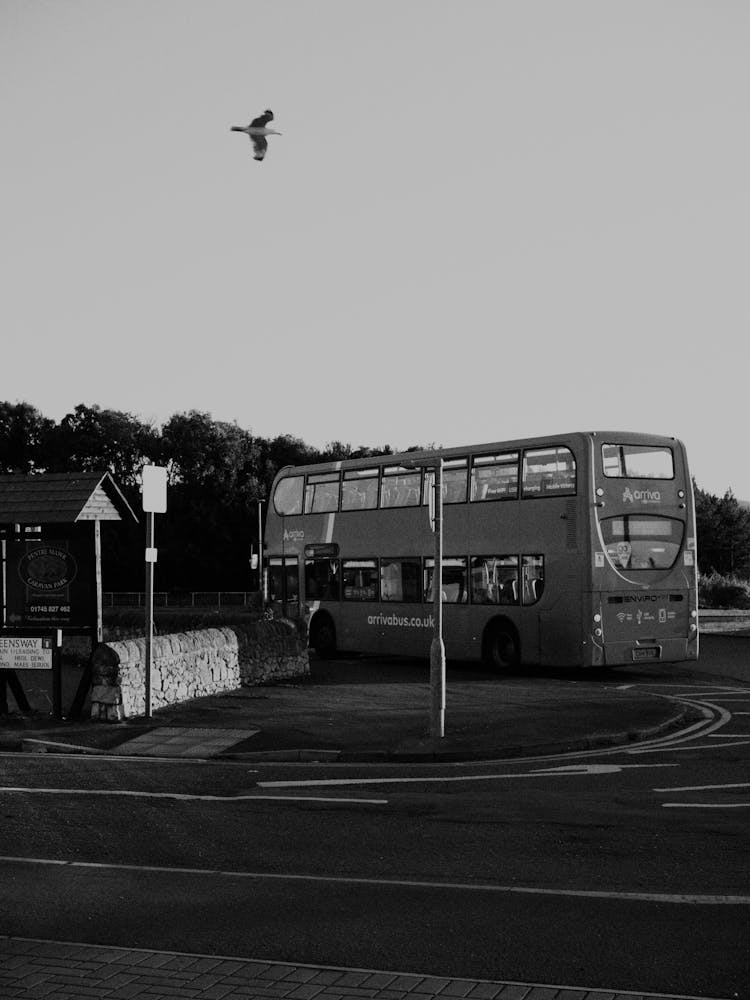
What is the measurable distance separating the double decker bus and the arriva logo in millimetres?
26

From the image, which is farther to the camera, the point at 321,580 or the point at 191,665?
the point at 321,580

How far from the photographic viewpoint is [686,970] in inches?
248

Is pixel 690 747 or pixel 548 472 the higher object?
pixel 548 472

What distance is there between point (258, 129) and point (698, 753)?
1130 cm

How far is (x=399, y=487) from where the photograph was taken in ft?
92.5

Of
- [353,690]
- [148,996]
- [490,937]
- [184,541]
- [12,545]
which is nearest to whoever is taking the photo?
[148,996]

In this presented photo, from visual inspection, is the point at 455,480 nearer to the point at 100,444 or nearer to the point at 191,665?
the point at 191,665

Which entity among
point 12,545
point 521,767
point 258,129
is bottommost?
point 521,767

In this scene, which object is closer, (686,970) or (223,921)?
(686,970)

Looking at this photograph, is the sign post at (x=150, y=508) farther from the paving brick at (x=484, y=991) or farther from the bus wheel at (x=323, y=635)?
the paving brick at (x=484, y=991)

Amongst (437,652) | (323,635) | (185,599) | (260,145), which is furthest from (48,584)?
(185,599)

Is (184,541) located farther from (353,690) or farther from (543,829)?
(543,829)

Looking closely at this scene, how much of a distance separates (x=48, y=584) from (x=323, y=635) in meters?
12.1

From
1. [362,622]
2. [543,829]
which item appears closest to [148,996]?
[543,829]
